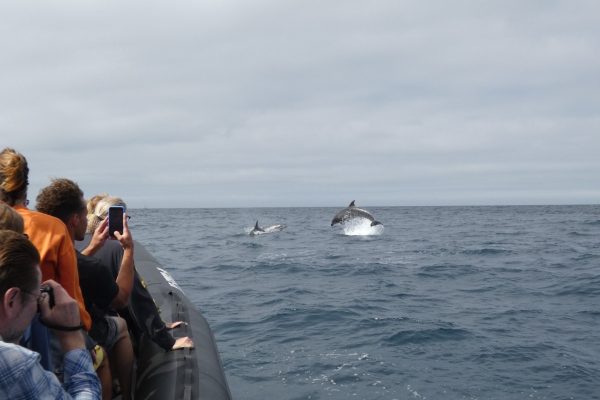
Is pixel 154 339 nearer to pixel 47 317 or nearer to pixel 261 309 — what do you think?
pixel 47 317

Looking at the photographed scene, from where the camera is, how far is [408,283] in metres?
15.7

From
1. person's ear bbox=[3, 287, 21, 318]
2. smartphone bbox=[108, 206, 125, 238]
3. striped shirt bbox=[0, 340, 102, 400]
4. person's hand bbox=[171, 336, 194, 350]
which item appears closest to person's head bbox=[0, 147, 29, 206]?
smartphone bbox=[108, 206, 125, 238]

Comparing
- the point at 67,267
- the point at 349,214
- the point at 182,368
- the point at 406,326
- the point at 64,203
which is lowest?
the point at 406,326

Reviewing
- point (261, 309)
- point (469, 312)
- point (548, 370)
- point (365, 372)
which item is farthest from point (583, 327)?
point (261, 309)

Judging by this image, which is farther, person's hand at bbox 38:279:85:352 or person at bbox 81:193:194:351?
person at bbox 81:193:194:351

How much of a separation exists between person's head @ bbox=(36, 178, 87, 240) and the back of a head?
1491 mm

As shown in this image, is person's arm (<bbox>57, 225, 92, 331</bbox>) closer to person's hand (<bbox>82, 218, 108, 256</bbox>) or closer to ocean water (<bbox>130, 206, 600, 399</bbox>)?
person's hand (<bbox>82, 218, 108, 256</bbox>)

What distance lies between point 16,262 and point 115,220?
6.69ft

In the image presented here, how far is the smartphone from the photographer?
4023 millimetres

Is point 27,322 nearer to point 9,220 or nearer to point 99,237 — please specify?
point 9,220

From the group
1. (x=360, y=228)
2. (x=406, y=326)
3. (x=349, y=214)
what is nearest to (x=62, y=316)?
(x=406, y=326)

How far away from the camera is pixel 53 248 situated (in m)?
3.05

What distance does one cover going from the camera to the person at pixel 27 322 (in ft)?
6.36

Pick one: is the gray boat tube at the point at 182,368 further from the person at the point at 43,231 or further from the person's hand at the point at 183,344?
the person at the point at 43,231
